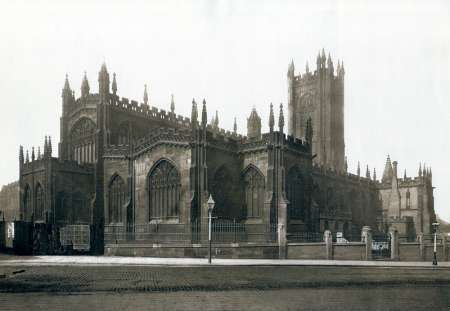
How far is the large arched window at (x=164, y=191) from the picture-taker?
3619cm

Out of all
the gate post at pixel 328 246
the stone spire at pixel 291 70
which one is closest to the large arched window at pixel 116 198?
the gate post at pixel 328 246

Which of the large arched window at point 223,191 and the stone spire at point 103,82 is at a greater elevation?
the stone spire at point 103,82

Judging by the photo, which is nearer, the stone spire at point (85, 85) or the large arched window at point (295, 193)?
the large arched window at point (295, 193)

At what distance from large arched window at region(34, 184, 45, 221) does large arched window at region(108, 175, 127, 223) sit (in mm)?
5956

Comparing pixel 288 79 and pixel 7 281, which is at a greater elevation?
pixel 288 79

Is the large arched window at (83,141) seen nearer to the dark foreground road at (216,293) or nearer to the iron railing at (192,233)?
the iron railing at (192,233)

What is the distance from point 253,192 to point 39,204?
18384 mm

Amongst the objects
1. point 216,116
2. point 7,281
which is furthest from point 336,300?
point 216,116

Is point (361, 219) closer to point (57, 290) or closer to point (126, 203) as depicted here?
point (126, 203)

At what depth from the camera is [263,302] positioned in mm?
10125

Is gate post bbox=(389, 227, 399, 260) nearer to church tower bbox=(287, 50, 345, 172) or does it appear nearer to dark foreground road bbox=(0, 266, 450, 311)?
dark foreground road bbox=(0, 266, 450, 311)

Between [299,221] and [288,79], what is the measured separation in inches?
1585

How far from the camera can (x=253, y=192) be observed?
1505 inches

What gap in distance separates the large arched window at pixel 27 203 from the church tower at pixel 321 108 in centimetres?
3872
